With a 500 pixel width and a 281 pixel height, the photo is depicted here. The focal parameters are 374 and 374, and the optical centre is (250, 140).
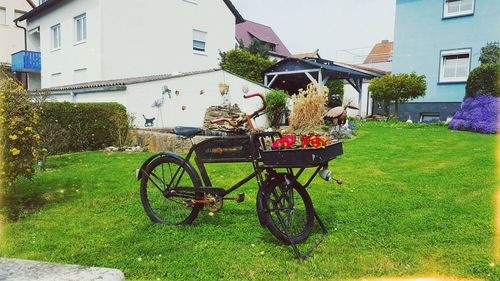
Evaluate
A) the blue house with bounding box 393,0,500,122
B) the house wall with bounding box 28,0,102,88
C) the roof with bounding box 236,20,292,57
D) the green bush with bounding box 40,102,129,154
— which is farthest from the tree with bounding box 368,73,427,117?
the roof with bounding box 236,20,292,57

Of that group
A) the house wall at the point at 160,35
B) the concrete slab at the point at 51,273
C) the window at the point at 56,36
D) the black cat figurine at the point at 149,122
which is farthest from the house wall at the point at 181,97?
the concrete slab at the point at 51,273

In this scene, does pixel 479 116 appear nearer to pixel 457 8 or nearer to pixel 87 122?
pixel 457 8

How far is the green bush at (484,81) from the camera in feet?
40.9

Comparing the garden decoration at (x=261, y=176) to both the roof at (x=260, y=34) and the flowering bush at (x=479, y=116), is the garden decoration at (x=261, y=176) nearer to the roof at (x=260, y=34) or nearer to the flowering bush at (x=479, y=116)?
the flowering bush at (x=479, y=116)

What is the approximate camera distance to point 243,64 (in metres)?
21.1

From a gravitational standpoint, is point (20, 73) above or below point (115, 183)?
above

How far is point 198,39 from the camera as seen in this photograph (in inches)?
866

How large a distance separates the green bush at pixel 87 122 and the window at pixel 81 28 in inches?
371

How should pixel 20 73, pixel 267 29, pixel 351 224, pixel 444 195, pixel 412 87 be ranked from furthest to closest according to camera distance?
pixel 267 29 → pixel 20 73 → pixel 412 87 → pixel 444 195 → pixel 351 224

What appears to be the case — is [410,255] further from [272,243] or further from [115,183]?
[115,183]

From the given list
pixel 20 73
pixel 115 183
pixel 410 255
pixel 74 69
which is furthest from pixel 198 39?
pixel 410 255

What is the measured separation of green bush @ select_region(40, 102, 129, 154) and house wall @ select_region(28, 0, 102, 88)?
753 cm

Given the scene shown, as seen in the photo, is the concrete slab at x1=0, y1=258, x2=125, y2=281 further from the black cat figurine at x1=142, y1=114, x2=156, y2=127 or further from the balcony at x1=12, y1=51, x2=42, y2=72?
the balcony at x1=12, y1=51, x2=42, y2=72

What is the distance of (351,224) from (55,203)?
3.85 m
